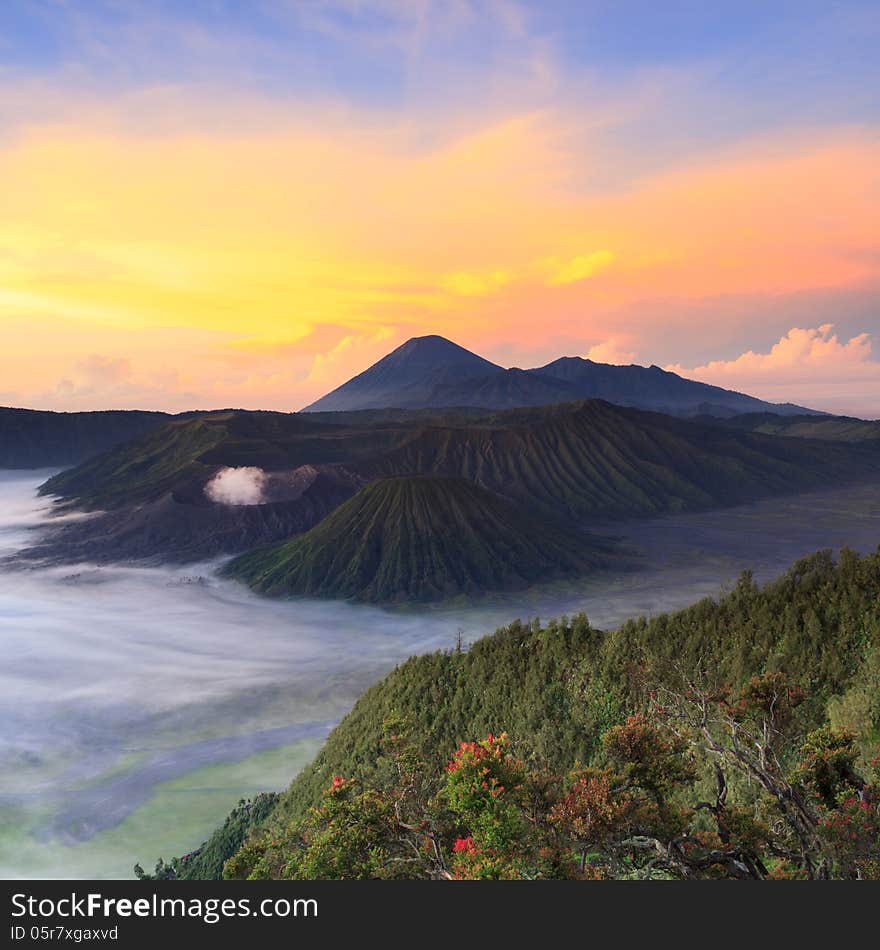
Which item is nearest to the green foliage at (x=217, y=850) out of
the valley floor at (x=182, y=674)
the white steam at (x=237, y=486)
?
the valley floor at (x=182, y=674)

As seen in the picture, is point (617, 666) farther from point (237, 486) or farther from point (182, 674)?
point (237, 486)

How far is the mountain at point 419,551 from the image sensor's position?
140 meters

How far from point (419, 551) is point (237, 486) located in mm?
69627

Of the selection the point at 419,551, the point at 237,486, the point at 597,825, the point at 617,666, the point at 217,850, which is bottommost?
the point at 217,850

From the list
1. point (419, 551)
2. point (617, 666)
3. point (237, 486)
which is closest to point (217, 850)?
point (617, 666)

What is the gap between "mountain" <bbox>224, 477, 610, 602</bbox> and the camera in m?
140

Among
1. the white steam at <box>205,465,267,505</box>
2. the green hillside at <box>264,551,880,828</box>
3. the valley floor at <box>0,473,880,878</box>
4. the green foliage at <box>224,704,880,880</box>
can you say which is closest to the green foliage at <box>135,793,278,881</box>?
the green hillside at <box>264,551,880,828</box>

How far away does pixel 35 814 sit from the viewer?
2283 inches

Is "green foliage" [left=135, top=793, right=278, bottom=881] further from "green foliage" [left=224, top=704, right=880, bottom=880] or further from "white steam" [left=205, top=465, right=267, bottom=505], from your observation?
"white steam" [left=205, top=465, right=267, bottom=505]

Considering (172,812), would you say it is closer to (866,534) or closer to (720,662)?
(720,662)

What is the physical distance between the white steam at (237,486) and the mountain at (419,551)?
28652 millimetres

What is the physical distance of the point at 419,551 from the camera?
145m

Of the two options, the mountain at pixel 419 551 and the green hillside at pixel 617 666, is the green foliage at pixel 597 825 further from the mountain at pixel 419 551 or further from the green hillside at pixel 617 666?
the mountain at pixel 419 551

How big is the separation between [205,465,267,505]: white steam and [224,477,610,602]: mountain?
94.0 ft
